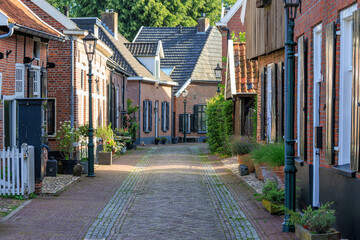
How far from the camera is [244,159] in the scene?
1789 centimetres

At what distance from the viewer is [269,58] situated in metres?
17.5

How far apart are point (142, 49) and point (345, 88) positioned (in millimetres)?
33378

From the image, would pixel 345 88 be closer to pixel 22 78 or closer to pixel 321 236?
pixel 321 236

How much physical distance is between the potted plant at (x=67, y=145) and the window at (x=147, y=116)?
19.7m

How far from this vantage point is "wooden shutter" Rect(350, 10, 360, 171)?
7332 mm

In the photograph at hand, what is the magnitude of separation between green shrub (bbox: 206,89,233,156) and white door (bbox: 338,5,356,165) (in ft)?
49.7

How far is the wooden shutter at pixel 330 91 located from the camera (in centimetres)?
852

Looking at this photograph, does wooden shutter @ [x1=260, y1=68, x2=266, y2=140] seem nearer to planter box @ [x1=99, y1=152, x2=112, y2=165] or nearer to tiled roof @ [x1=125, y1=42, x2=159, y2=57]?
planter box @ [x1=99, y1=152, x2=112, y2=165]

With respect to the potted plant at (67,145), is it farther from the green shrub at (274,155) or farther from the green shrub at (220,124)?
the green shrub at (220,124)

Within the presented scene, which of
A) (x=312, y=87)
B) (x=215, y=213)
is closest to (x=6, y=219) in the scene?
(x=215, y=213)

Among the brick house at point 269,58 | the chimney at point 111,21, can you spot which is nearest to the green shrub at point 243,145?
the brick house at point 269,58

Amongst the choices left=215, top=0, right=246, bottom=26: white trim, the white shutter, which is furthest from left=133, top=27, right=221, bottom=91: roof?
the white shutter

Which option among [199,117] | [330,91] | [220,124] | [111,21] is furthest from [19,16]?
[199,117]

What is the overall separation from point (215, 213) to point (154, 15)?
4223 cm
